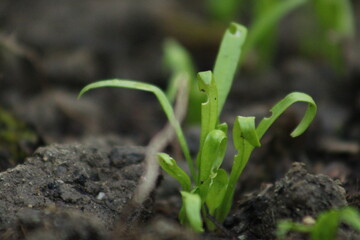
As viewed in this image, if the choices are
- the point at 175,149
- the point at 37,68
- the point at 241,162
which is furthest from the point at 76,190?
the point at 37,68

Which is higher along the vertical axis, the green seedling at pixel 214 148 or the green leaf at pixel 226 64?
the green leaf at pixel 226 64

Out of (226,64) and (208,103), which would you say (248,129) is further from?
(226,64)

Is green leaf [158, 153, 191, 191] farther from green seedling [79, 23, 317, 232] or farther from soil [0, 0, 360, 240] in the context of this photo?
soil [0, 0, 360, 240]

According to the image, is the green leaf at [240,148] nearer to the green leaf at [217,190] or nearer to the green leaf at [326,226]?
the green leaf at [217,190]

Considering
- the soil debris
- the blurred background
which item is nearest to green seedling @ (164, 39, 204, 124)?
the blurred background

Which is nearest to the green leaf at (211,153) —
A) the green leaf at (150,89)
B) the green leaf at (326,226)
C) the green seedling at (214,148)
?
the green seedling at (214,148)

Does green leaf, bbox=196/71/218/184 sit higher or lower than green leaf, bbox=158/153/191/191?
higher

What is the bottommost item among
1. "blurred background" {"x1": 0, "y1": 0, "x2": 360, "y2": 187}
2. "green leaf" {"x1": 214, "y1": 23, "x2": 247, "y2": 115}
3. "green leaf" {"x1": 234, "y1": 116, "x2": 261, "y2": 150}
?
"blurred background" {"x1": 0, "y1": 0, "x2": 360, "y2": 187}

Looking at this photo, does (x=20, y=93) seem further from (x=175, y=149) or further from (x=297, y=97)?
(x=297, y=97)

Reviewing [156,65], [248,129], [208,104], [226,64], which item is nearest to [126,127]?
[156,65]
